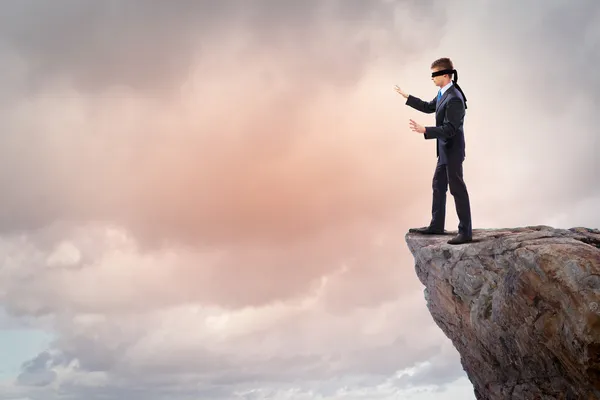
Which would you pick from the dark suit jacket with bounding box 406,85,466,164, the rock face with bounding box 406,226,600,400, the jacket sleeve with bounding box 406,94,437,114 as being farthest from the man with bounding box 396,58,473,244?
the rock face with bounding box 406,226,600,400

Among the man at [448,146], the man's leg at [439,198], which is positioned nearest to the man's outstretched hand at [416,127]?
the man at [448,146]

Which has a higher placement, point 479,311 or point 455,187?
point 455,187

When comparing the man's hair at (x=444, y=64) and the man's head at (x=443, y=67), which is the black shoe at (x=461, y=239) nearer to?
the man's head at (x=443, y=67)

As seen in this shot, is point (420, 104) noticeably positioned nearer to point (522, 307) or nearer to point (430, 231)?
point (430, 231)

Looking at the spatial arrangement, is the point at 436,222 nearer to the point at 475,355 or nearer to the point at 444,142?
the point at 444,142

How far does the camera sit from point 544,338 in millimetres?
11656

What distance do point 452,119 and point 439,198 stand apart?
305 centimetres

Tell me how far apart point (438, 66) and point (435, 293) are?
8063mm

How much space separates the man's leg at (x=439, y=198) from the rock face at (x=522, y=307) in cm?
112

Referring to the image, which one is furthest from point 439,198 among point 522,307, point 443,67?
point 522,307

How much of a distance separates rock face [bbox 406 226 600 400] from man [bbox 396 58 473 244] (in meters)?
1.02

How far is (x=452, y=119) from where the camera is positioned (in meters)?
16.0

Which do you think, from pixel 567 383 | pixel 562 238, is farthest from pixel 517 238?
pixel 567 383

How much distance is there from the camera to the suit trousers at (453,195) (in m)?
16.0
